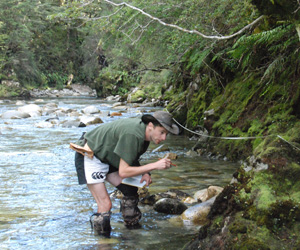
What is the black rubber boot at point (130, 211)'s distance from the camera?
182 inches

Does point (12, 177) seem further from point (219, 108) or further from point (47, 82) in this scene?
point (47, 82)

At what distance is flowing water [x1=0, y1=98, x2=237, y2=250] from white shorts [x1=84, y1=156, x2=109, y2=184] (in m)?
0.61

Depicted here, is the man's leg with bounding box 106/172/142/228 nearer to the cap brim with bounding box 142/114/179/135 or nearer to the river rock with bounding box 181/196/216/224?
the river rock with bounding box 181/196/216/224

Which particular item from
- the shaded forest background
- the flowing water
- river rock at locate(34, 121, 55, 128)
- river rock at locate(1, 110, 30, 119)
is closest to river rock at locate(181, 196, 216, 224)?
the flowing water

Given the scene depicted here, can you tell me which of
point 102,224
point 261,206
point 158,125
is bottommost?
point 102,224

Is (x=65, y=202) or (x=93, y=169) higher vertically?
(x=93, y=169)

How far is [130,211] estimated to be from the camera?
4.65 meters

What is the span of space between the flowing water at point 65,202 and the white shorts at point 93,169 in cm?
61

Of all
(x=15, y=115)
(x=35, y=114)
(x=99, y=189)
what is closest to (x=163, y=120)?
(x=99, y=189)

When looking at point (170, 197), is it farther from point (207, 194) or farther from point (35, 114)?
A: point (35, 114)

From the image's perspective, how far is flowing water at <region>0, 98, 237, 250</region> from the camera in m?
4.29

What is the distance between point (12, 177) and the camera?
7.26m

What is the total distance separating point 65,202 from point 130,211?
143cm

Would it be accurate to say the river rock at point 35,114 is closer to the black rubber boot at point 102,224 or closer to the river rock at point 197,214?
the river rock at point 197,214
